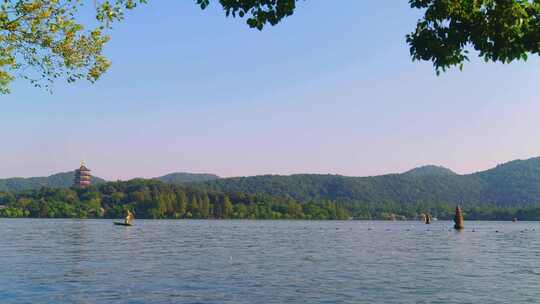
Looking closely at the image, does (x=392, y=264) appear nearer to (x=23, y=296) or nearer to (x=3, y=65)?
(x=23, y=296)

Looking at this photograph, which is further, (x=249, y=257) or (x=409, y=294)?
(x=249, y=257)

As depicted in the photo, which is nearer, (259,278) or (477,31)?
(477,31)

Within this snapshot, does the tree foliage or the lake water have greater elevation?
the tree foliage

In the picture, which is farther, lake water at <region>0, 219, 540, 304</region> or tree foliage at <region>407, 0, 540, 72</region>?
lake water at <region>0, 219, 540, 304</region>

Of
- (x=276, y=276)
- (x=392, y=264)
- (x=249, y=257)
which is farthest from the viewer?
(x=249, y=257)

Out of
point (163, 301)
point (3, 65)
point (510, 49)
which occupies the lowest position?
point (163, 301)

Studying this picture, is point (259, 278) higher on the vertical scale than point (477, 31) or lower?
lower

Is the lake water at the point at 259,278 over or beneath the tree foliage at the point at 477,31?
beneath

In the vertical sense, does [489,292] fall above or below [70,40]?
below

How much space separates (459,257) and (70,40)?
5780 centimetres

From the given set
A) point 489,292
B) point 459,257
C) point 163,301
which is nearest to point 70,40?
Answer: point 163,301

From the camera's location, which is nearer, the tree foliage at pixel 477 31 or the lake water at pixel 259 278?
the tree foliage at pixel 477 31

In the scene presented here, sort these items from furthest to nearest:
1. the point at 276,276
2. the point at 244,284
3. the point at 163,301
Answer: the point at 276,276 < the point at 244,284 < the point at 163,301

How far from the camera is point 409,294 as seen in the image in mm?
38219
